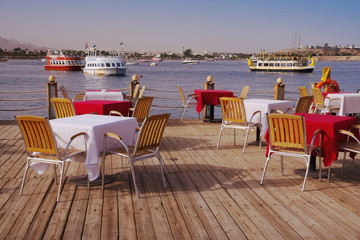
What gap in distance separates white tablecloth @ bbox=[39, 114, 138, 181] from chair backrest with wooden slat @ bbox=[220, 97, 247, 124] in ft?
7.88

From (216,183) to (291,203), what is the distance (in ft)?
3.31

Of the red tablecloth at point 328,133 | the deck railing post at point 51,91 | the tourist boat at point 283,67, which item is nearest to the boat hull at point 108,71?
the tourist boat at point 283,67

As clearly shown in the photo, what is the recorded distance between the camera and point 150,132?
4473 mm

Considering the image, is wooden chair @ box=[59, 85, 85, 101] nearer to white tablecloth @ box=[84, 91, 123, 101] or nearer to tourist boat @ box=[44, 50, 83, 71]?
white tablecloth @ box=[84, 91, 123, 101]

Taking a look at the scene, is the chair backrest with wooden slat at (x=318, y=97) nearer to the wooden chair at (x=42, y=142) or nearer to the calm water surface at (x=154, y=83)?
the wooden chair at (x=42, y=142)

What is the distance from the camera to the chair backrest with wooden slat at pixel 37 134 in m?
4.11

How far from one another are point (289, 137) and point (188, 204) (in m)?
1.46

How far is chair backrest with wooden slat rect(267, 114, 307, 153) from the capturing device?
462 centimetres

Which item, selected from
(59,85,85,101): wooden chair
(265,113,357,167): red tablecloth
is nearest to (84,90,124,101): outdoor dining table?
(59,85,85,101): wooden chair

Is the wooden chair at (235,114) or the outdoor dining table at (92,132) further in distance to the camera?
the wooden chair at (235,114)

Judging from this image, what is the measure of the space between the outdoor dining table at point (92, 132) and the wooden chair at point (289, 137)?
A: 1670 mm

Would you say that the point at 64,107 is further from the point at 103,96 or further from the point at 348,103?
the point at 348,103

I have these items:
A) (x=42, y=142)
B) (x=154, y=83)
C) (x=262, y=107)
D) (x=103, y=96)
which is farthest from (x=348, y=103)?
(x=154, y=83)

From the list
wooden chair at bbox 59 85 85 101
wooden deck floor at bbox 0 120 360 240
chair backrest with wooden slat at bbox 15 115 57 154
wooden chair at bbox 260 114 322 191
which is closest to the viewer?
wooden deck floor at bbox 0 120 360 240
